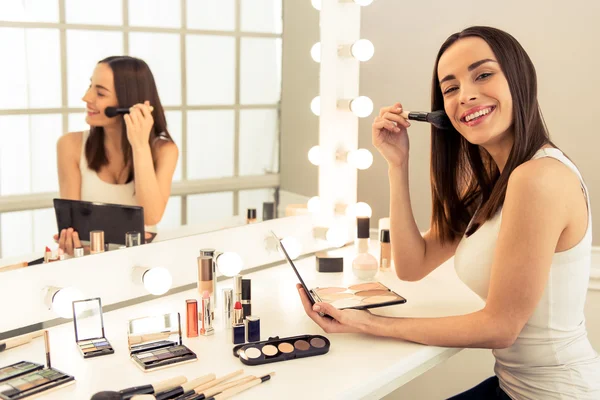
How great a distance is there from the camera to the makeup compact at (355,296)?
1357mm

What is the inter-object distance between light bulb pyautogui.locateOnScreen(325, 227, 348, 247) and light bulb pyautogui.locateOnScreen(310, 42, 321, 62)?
46 centimetres

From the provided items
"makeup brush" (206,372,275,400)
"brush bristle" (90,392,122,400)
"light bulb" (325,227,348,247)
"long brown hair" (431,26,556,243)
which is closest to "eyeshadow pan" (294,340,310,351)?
"makeup brush" (206,372,275,400)

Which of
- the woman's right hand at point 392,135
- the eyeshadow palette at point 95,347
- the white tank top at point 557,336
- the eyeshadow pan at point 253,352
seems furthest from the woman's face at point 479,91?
the eyeshadow palette at point 95,347

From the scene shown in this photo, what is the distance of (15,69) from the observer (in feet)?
3.87

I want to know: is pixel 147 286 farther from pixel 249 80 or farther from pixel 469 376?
pixel 469 376

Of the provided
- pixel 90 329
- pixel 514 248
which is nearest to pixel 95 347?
pixel 90 329

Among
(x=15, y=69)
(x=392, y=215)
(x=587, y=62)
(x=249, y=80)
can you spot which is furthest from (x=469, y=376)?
(x=15, y=69)

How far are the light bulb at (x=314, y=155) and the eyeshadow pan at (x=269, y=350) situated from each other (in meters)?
0.76

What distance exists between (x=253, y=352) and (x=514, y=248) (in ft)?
Answer: 1.59

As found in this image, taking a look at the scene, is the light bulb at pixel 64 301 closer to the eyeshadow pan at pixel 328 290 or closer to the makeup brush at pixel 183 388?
the makeup brush at pixel 183 388

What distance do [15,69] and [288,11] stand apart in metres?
0.74

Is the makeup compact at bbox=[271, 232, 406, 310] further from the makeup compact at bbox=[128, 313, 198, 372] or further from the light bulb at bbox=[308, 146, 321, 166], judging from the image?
the light bulb at bbox=[308, 146, 321, 166]

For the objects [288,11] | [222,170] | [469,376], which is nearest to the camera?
[222,170]

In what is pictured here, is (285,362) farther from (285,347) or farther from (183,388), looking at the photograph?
(183,388)
